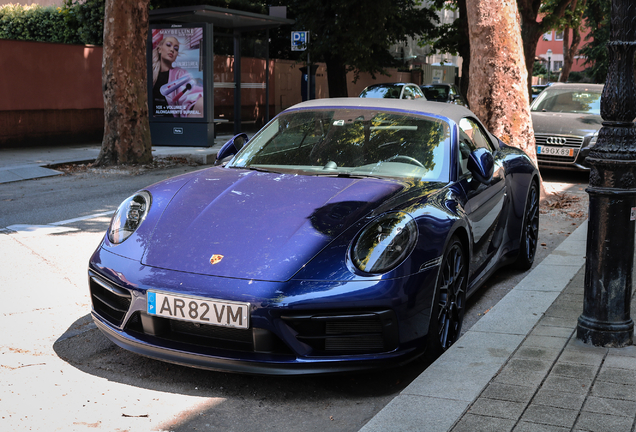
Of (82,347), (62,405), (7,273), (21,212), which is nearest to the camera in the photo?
(62,405)

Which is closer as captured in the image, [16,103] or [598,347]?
[598,347]

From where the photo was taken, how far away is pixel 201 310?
317cm

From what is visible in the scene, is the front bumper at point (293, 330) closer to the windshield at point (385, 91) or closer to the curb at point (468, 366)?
the curb at point (468, 366)

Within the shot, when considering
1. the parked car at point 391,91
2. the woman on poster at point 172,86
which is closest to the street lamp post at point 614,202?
the woman on poster at point 172,86

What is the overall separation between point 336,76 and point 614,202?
2055 centimetres

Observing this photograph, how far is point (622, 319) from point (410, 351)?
1.15 meters

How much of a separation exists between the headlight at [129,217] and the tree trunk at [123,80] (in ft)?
30.4

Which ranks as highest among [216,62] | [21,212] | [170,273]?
[216,62]

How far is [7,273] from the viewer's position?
5.46 meters

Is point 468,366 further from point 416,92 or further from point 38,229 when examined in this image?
point 416,92

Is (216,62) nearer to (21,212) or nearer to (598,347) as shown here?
(21,212)

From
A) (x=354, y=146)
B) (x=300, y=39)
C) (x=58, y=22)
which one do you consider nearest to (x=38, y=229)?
(x=354, y=146)

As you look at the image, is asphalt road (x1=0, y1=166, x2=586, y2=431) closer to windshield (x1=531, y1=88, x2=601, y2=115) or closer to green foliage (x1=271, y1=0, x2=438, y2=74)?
windshield (x1=531, y1=88, x2=601, y2=115)

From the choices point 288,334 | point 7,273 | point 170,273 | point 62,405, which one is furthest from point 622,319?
point 7,273
